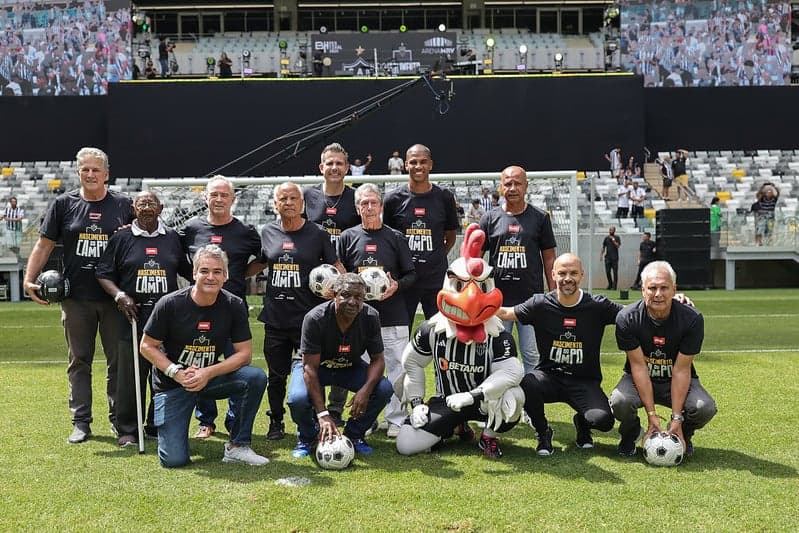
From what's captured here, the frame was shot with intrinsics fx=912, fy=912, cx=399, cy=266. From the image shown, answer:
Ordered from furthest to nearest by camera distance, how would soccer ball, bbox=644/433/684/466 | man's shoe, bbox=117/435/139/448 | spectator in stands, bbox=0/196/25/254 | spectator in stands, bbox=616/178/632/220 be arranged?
1. spectator in stands, bbox=616/178/632/220
2. spectator in stands, bbox=0/196/25/254
3. man's shoe, bbox=117/435/139/448
4. soccer ball, bbox=644/433/684/466

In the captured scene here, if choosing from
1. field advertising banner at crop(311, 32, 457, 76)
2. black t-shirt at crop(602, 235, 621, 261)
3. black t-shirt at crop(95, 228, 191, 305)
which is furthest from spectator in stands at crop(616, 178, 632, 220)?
black t-shirt at crop(95, 228, 191, 305)

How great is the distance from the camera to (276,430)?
659cm

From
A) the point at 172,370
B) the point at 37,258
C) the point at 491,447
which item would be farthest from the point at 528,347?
the point at 37,258

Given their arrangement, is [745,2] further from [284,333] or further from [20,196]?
[284,333]

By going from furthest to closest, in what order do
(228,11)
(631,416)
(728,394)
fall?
1. (228,11)
2. (728,394)
3. (631,416)

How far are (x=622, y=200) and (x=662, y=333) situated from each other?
56.6 ft

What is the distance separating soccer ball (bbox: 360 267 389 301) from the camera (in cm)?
623

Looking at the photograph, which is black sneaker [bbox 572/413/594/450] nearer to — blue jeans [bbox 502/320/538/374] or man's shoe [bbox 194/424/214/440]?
blue jeans [bbox 502/320/538/374]

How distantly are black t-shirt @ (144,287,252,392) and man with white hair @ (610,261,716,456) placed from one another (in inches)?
98.1

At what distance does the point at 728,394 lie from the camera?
8.02 meters

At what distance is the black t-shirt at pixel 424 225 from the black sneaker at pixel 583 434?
5.10ft

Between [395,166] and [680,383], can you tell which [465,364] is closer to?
[680,383]

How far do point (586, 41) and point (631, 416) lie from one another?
27293mm

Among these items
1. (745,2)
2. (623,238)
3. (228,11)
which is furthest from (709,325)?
(228,11)
